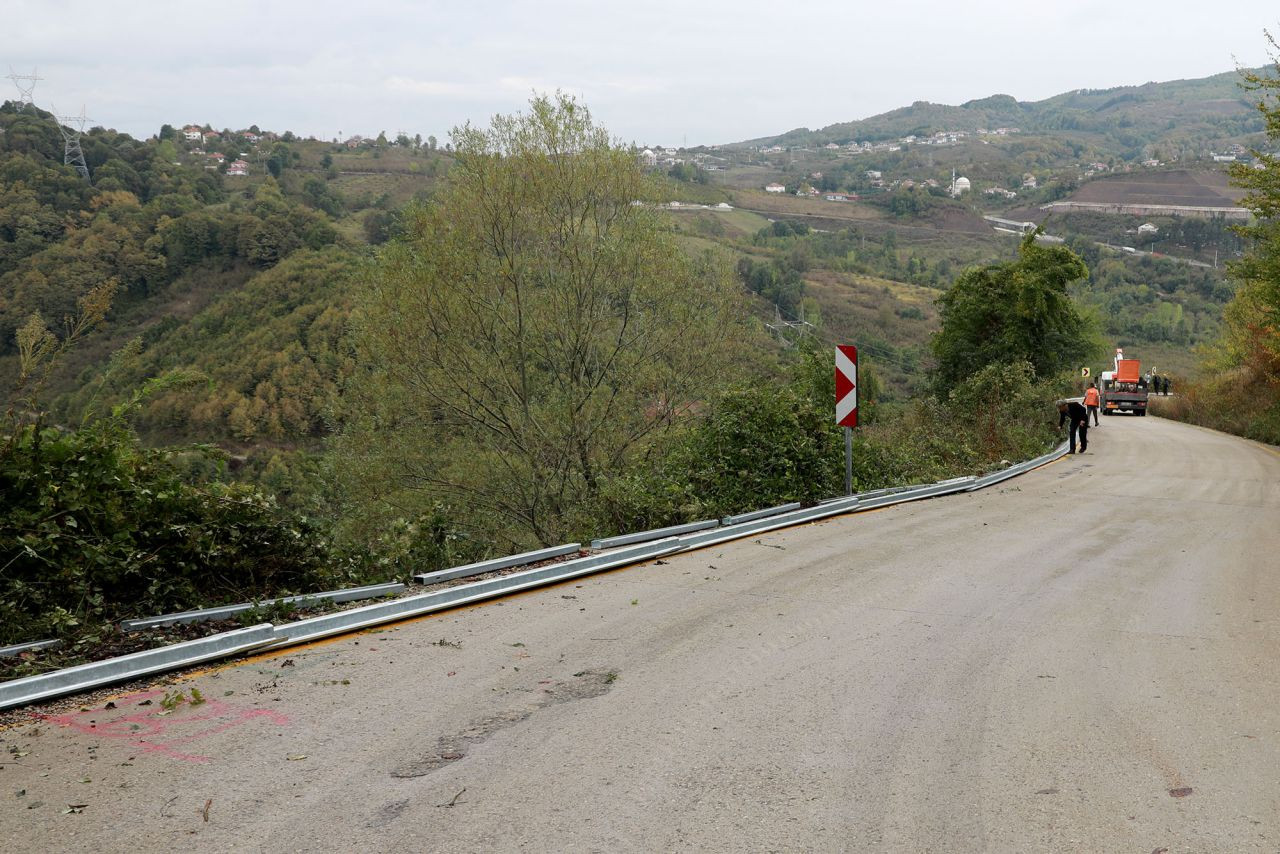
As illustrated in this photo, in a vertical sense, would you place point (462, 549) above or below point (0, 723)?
below

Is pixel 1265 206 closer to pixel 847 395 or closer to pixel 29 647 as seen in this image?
pixel 847 395

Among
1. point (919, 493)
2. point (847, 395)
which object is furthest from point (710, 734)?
point (919, 493)

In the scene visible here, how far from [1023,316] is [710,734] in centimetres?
3414

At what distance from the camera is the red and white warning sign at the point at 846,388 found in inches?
553

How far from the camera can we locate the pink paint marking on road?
14.3 ft

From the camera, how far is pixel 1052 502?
635 inches

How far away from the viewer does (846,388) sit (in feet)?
46.3

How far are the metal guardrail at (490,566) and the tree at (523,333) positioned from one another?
1170 cm

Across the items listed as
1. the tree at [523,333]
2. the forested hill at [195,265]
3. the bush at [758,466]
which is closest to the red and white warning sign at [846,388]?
the bush at [758,466]

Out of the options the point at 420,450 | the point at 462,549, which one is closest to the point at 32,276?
the point at 420,450

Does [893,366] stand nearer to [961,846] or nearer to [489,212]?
[489,212]

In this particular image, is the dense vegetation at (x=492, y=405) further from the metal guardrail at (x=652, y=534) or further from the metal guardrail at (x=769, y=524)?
the metal guardrail at (x=769, y=524)

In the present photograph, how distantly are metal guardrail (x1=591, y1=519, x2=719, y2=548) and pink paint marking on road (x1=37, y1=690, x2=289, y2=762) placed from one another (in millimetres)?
5265

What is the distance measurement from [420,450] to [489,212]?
18.6ft
